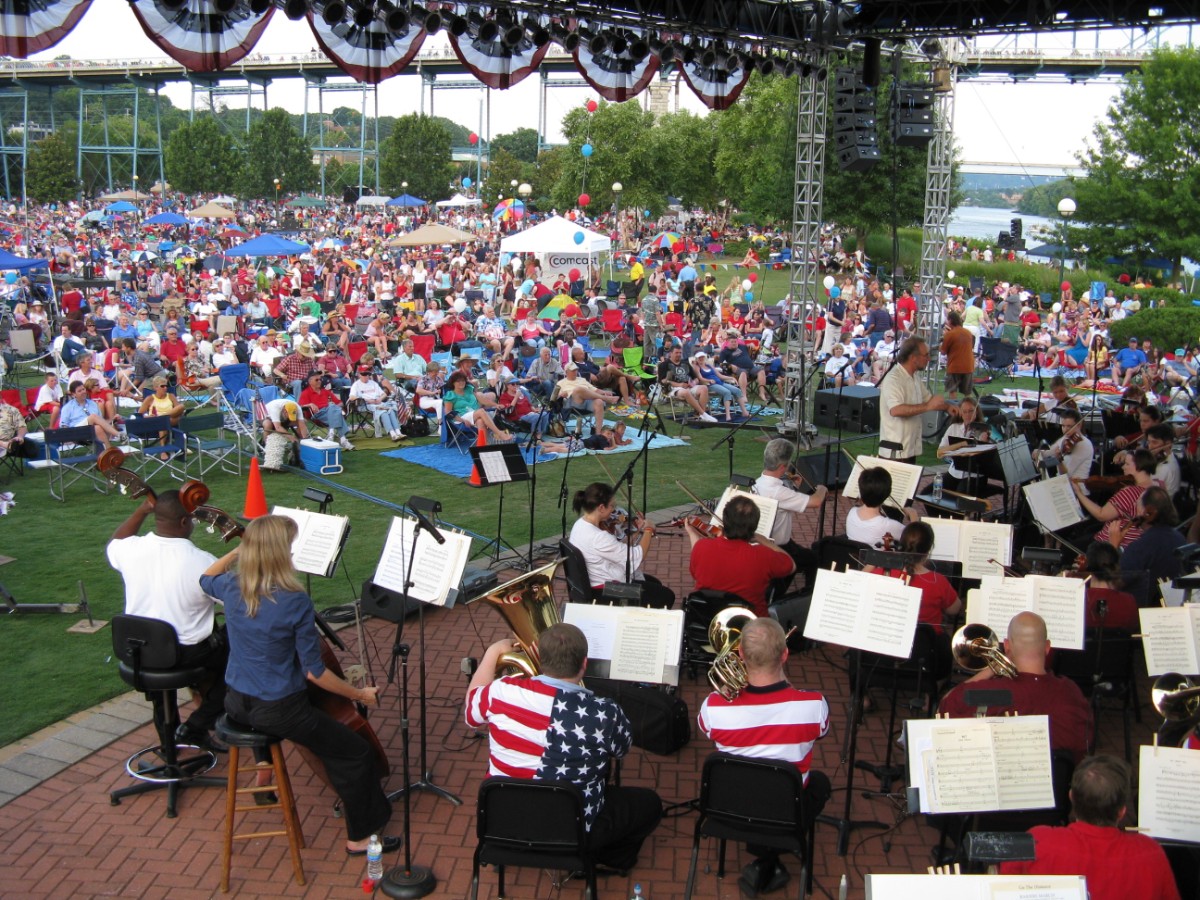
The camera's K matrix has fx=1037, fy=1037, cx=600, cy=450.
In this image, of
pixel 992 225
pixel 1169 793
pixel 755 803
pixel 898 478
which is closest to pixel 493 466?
pixel 898 478

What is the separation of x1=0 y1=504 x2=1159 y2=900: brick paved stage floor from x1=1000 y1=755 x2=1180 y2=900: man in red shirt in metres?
1.67

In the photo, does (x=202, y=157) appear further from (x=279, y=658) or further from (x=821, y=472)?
(x=279, y=658)

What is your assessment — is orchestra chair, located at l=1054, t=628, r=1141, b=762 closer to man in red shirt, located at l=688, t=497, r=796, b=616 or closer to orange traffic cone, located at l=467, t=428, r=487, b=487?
man in red shirt, located at l=688, t=497, r=796, b=616

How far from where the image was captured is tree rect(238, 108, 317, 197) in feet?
212

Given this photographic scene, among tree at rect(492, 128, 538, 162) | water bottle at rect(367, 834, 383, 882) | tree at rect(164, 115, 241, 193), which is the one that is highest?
tree at rect(492, 128, 538, 162)

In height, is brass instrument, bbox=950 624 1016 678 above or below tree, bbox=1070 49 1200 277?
below

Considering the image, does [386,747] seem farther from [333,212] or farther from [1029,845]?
[333,212]

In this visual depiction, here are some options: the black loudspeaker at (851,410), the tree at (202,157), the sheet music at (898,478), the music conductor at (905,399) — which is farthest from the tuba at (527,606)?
the tree at (202,157)

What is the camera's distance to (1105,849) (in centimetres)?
364

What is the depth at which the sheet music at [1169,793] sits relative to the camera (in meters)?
3.93

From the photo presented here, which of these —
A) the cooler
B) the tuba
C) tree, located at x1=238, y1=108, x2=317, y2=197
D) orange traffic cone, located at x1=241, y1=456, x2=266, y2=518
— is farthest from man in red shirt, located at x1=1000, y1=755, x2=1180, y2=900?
tree, located at x1=238, y1=108, x2=317, y2=197

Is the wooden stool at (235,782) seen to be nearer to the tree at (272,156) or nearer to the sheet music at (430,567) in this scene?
the sheet music at (430,567)

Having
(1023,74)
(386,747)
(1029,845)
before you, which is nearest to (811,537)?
(386,747)

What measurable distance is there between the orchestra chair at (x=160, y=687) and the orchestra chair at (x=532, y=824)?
2.19 m
